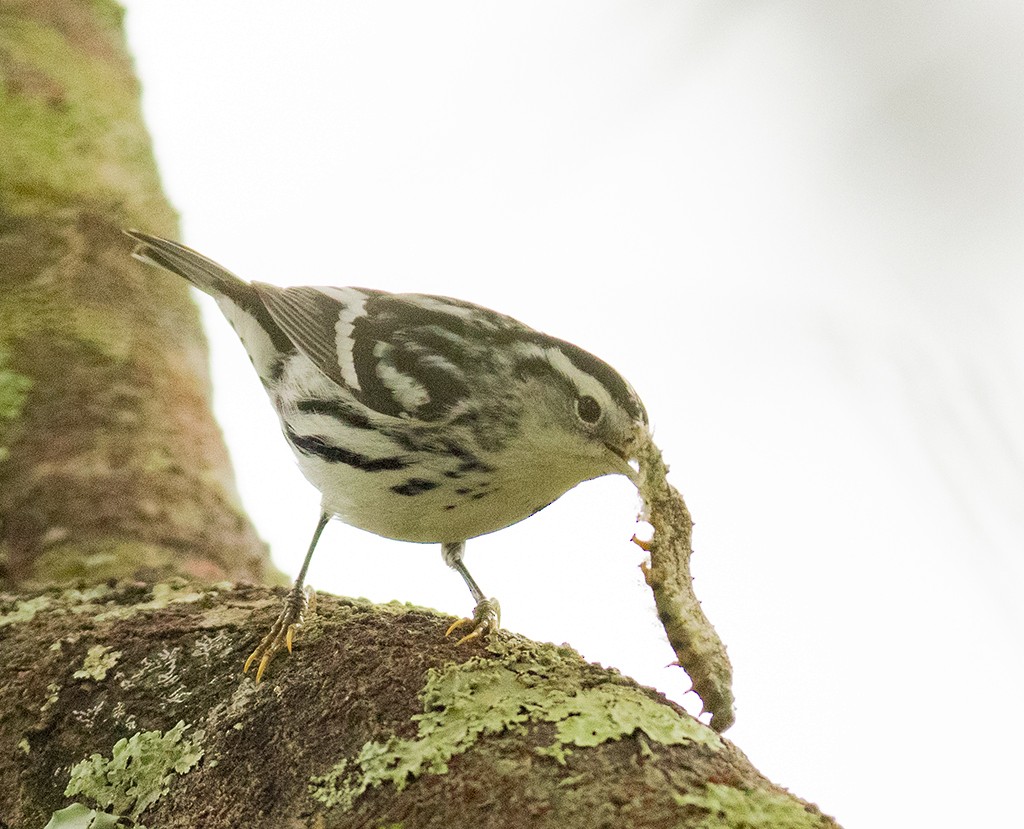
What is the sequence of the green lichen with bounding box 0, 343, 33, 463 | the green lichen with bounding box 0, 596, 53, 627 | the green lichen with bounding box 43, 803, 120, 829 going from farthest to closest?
the green lichen with bounding box 0, 343, 33, 463 < the green lichen with bounding box 0, 596, 53, 627 < the green lichen with bounding box 43, 803, 120, 829

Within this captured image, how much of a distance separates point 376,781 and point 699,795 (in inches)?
19.3

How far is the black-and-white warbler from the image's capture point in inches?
113

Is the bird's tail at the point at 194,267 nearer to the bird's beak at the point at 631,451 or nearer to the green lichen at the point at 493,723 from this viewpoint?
the bird's beak at the point at 631,451

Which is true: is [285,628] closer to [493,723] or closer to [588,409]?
[493,723]

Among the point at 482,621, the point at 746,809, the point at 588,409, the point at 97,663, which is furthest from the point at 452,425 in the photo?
the point at 746,809

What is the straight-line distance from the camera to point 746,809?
1.41 meters

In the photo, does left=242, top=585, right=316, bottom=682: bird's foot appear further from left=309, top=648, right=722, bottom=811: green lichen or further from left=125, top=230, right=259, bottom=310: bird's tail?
left=125, top=230, right=259, bottom=310: bird's tail

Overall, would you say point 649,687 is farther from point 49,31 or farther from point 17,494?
point 49,31

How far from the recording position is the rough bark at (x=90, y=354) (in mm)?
2842

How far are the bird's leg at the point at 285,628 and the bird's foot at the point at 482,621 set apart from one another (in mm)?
320

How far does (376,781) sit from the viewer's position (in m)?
1.58

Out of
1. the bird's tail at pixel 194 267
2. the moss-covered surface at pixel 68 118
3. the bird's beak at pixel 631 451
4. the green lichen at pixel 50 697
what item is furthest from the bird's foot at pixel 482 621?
the moss-covered surface at pixel 68 118

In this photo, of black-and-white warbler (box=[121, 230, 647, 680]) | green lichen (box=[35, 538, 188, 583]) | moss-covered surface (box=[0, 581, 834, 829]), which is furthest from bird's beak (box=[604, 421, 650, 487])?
green lichen (box=[35, 538, 188, 583])

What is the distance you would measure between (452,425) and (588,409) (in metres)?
0.38
